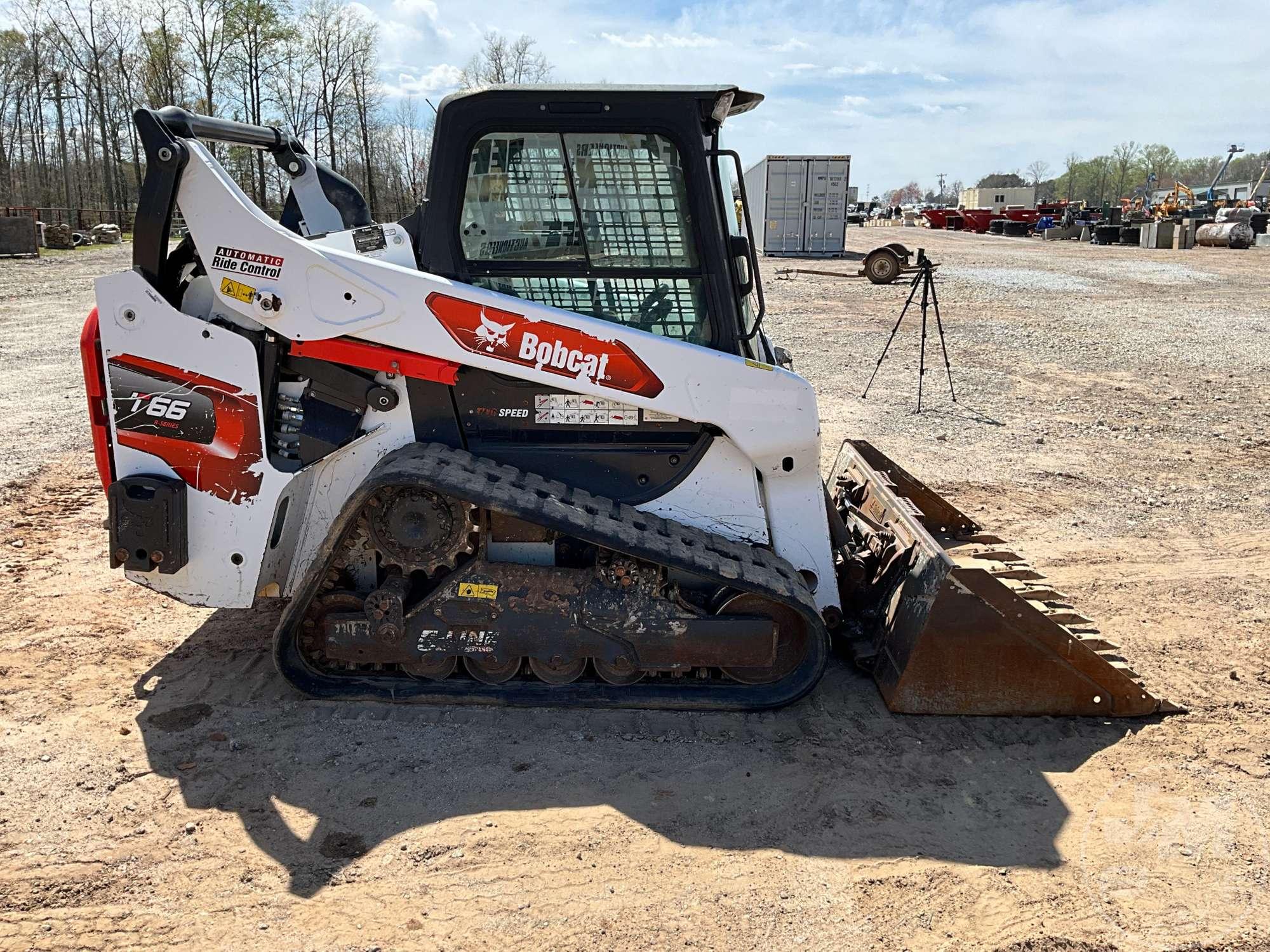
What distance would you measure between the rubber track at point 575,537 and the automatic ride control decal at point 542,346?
0.51 m

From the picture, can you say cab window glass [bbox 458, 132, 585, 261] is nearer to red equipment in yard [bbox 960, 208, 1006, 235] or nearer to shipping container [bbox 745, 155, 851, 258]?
shipping container [bbox 745, 155, 851, 258]

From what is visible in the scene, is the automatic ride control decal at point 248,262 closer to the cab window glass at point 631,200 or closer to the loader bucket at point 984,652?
the cab window glass at point 631,200

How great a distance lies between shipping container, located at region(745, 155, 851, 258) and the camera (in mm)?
31547

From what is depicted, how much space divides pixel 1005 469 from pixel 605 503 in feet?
17.2

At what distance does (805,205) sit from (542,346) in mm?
29672

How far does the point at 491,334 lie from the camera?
A: 14.2ft

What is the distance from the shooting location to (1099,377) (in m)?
12.4

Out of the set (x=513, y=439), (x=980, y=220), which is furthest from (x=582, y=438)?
(x=980, y=220)

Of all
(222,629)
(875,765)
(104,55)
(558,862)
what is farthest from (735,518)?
(104,55)

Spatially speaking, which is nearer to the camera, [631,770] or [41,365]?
[631,770]

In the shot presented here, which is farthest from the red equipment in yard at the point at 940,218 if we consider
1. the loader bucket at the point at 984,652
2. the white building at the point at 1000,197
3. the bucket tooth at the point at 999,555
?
the loader bucket at the point at 984,652

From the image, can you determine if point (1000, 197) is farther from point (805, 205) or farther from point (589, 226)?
Answer: point (589, 226)

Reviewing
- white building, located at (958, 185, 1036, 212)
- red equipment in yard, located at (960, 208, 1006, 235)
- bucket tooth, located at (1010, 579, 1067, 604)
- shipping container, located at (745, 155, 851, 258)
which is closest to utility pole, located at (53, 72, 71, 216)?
shipping container, located at (745, 155, 851, 258)

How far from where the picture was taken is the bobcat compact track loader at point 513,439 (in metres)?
4.30
